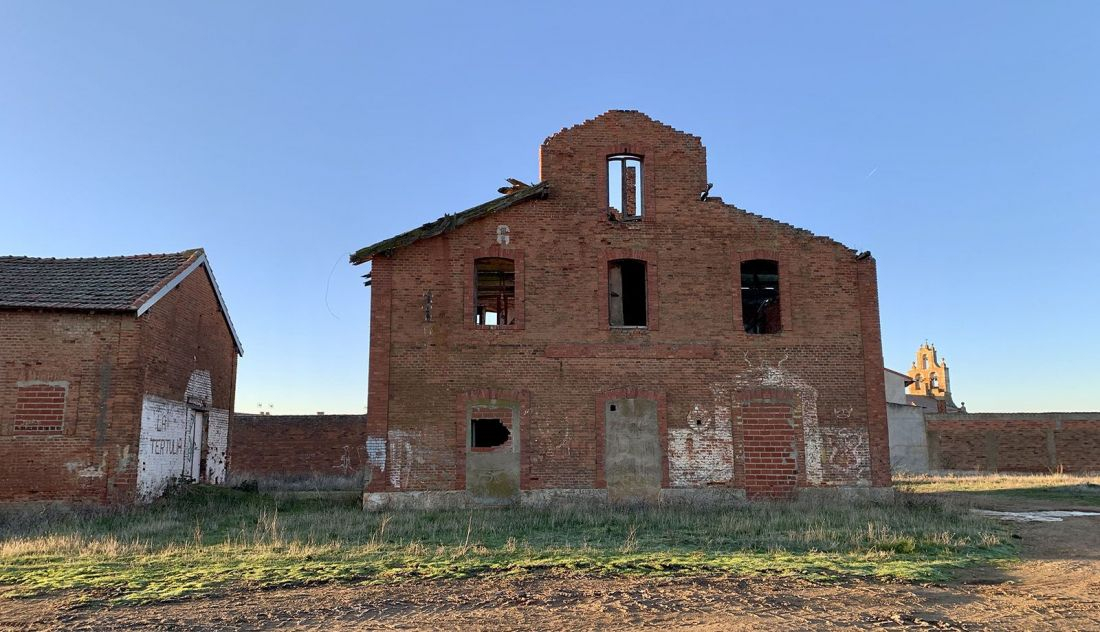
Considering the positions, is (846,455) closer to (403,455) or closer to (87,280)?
(403,455)

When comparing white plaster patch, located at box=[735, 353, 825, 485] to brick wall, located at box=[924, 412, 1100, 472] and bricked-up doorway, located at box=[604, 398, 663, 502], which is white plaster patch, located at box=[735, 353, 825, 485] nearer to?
bricked-up doorway, located at box=[604, 398, 663, 502]

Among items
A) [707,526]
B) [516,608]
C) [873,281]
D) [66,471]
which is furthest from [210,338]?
[873,281]

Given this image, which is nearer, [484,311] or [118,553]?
[118,553]

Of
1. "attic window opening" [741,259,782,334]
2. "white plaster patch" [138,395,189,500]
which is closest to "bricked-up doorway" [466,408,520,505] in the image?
"attic window opening" [741,259,782,334]

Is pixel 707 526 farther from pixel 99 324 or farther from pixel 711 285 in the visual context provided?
pixel 99 324

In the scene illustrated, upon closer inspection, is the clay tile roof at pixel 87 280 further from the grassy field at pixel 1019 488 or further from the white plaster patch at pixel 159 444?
the grassy field at pixel 1019 488

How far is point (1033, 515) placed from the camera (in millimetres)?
14961

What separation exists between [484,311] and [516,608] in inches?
620

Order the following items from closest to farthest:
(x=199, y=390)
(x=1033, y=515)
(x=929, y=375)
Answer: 1. (x=1033, y=515)
2. (x=199, y=390)
3. (x=929, y=375)

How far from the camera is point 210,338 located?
19.3 m

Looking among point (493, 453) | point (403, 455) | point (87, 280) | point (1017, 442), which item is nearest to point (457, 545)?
point (493, 453)

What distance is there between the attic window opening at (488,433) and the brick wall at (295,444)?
11896mm

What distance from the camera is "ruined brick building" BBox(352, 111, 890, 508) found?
50.8ft

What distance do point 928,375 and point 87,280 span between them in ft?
204
